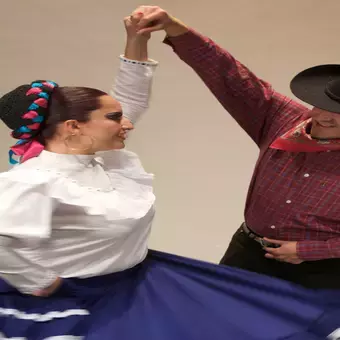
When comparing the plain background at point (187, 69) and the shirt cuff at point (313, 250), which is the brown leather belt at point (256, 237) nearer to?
the shirt cuff at point (313, 250)

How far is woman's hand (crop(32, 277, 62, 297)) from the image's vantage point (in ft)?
2.75

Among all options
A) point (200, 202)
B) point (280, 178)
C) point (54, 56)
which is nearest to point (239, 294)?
point (280, 178)

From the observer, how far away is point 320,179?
3.25 feet

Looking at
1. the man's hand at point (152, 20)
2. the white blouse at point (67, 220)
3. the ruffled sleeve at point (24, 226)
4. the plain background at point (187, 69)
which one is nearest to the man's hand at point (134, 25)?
the man's hand at point (152, 20)

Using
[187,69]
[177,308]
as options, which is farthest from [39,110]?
[187,69]

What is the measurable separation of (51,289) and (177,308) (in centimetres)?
24

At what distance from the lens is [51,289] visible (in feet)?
2.77

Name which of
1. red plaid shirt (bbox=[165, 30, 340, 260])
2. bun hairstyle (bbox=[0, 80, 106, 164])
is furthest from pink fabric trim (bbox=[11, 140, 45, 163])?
red plaid shirt (bbox=[165, 30, 340, 260])

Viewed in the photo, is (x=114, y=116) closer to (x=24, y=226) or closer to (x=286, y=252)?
(x=24, y=226)

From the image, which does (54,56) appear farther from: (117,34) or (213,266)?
(213,266)

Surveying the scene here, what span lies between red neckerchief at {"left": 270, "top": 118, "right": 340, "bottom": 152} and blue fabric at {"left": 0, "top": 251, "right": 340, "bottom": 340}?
0.94 ft

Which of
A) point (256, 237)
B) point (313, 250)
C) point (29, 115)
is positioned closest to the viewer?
point (29, 115)

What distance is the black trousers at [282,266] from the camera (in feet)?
3.24

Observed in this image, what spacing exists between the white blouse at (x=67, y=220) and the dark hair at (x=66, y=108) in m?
0.06
